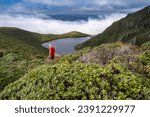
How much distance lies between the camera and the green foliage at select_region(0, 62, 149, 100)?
11328 mm

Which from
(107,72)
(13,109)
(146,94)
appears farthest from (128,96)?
(13,109)

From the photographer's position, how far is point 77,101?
10531 millimetres

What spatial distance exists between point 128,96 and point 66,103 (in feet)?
6.48

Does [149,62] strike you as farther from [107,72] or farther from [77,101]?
[77,101]

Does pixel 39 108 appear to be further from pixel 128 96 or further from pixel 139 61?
pixel 139 61

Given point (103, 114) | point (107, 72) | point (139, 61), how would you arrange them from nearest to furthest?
point (103, 114) → point (107, 72) → point (139, 61)

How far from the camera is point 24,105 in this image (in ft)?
34.4

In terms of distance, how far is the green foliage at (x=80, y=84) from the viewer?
11.3 metres

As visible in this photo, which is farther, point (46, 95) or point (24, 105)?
point (46, 95)

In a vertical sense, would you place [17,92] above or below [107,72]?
→ below

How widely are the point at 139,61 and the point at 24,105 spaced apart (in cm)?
788

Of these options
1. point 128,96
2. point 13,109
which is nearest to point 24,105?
point 13,109

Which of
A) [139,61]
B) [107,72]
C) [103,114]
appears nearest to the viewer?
[103,114]

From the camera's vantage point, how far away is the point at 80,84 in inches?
460
